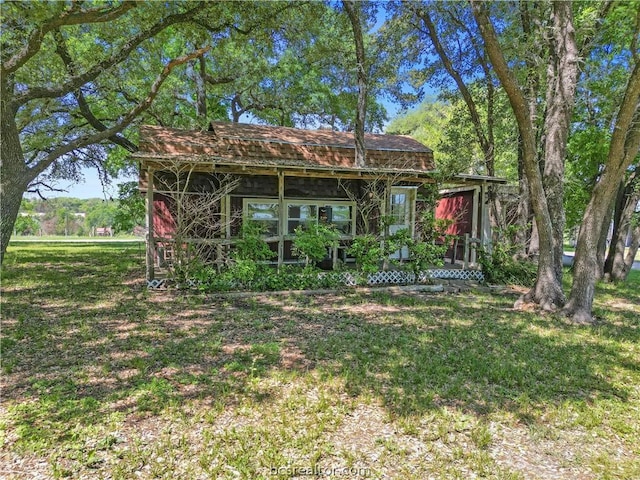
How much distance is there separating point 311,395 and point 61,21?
831 cm

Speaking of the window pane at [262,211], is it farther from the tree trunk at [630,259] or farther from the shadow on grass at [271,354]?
the tree trunk at [630,259]

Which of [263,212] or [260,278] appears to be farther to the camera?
[263,212]

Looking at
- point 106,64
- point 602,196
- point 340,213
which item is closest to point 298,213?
point 340,213

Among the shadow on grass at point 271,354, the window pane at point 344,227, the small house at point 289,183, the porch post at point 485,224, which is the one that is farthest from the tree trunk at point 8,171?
the porch post at point 485,224

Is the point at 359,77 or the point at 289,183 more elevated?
the point at 359,77

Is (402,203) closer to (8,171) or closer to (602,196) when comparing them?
(602,196)

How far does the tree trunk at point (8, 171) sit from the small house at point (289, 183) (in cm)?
268

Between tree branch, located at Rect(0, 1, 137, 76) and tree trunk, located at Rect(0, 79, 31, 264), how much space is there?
2.85 feet

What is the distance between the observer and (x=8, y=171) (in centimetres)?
853

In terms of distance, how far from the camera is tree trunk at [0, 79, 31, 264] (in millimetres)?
8344

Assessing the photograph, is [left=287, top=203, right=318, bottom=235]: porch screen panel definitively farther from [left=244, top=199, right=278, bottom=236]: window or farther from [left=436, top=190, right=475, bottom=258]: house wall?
[left=436, top=190, right=475, bottom=258]: house wall

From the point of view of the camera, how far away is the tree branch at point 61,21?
7.17 meters

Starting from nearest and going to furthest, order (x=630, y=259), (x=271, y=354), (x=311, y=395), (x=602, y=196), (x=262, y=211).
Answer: (x=311, y=395) → (x=271, y=354) → (x=602, y=196) → (x=262, y=211) → (x=630, y=259)

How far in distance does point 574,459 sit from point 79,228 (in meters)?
67.6
